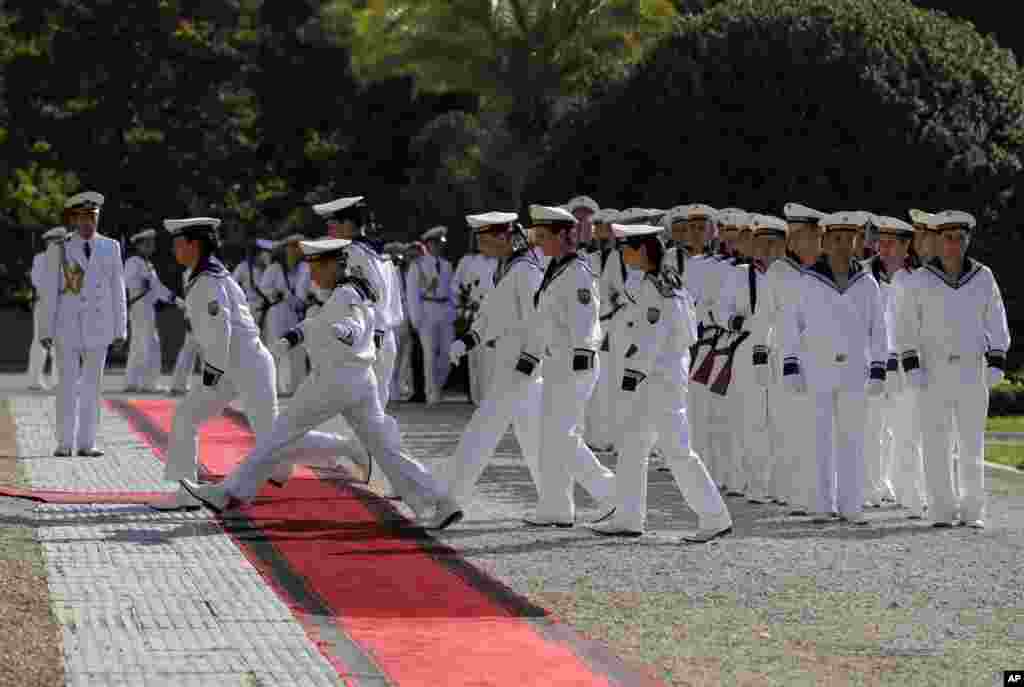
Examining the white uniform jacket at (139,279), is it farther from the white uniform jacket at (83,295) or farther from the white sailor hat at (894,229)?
the white sailor hat at (894,229)

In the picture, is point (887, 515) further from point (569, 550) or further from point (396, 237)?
point (396, 237)

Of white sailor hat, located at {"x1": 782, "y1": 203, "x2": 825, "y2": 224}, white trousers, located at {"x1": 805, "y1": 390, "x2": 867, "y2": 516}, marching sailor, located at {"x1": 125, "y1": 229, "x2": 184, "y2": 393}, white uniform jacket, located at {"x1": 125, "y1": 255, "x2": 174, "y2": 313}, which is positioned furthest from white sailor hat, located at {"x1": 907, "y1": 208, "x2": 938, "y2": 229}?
white uniform jacket, located at {"x1": 125, "y1": 255, "x2": 174, "y2": 313}

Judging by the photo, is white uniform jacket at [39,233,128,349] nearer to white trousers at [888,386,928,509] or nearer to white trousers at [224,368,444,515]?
white trousers at [224,368,444,515]

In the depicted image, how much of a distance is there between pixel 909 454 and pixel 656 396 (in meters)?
3.47

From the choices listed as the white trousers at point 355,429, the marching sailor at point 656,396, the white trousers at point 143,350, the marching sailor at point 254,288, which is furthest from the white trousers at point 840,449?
the white trousers at point 143,350

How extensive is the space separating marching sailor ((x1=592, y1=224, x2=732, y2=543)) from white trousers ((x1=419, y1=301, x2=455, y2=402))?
16.1 meters

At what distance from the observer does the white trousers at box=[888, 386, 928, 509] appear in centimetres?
1714

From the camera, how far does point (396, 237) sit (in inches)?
1852

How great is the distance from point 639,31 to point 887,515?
104 feet

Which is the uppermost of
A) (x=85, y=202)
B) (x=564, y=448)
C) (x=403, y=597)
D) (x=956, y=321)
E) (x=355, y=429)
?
(x=85, y=202)

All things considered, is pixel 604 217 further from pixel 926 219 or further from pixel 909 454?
pixel 926 219

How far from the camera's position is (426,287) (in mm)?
30922

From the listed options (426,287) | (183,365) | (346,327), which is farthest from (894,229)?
(183,365)

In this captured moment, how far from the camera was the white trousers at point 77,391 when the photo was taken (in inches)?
800
